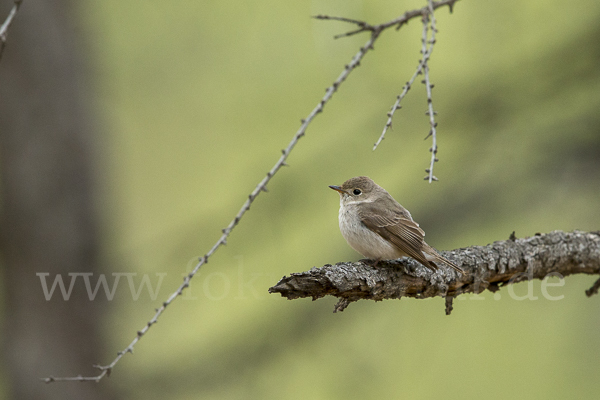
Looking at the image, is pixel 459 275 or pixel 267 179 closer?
pixel 267 179

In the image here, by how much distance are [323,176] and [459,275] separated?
2699mm

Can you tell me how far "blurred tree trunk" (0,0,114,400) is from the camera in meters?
5.07

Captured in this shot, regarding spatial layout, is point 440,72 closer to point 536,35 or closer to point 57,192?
point 536,35

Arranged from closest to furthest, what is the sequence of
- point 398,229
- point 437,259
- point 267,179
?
point 267,179 < point 437,259 < point 398,229

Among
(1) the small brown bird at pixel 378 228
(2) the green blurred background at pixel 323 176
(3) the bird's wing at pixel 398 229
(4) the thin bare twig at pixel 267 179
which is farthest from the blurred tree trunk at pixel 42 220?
(4) the thin bare twig at pixel 267 179

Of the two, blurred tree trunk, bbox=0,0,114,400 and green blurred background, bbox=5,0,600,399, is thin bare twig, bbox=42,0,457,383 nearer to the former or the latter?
green blurred background, bbox=5,0,600,399

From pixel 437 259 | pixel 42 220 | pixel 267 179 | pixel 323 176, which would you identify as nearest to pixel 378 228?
pixel 437 259

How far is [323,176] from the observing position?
608 centimetres

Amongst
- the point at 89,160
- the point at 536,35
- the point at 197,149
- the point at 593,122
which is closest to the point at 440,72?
the point at 536,35

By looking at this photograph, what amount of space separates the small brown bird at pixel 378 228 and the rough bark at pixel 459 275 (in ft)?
0.37

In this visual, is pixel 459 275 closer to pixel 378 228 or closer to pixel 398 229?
pixel 398 229

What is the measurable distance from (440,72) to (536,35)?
1.19m

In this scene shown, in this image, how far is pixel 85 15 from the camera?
5840 millimetres

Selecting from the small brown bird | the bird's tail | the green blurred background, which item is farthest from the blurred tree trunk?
the bird's tail
